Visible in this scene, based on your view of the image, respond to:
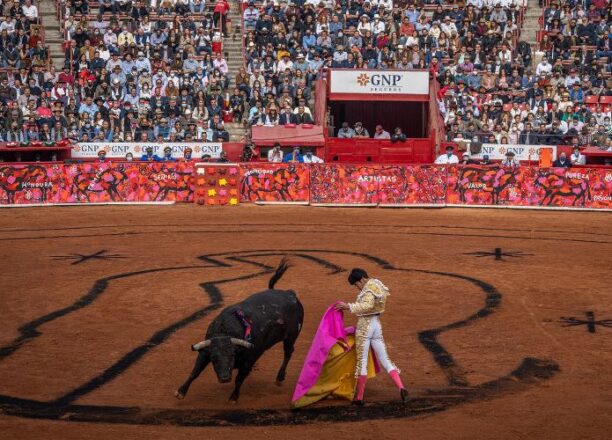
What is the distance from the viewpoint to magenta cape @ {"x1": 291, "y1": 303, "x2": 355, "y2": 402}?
12.9m

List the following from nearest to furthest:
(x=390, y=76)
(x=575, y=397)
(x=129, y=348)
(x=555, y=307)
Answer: (x=575, y=397)
(x=129, y=348)
(x=555, y=307)
(x=390, y=76)

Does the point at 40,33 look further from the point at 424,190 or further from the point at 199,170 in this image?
the point at 424,190

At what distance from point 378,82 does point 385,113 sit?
8.28 ft

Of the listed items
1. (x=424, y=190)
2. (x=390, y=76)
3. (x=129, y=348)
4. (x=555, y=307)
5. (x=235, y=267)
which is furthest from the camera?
(x=390, y=76)

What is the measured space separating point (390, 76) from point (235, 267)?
1771 cm

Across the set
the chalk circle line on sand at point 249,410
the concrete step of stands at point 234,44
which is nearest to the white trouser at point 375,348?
the chalk circle line on sand at point 249,410

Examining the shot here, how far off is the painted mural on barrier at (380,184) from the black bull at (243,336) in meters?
18.7

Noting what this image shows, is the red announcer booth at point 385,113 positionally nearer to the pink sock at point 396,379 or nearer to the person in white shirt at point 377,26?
the person in white shirt at point 377,26

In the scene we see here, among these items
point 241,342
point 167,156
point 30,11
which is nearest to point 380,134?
point 167,156

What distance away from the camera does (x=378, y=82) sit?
38.4m

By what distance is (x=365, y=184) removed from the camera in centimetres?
3278

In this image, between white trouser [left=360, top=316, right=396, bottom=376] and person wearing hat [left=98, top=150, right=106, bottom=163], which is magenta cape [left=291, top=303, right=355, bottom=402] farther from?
person wearing hat [left=98, top=150, right=106, bottom=163]

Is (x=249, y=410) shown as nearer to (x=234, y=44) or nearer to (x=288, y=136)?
(x=288, y=136)

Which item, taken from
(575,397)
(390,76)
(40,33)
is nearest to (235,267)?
(575,397)
